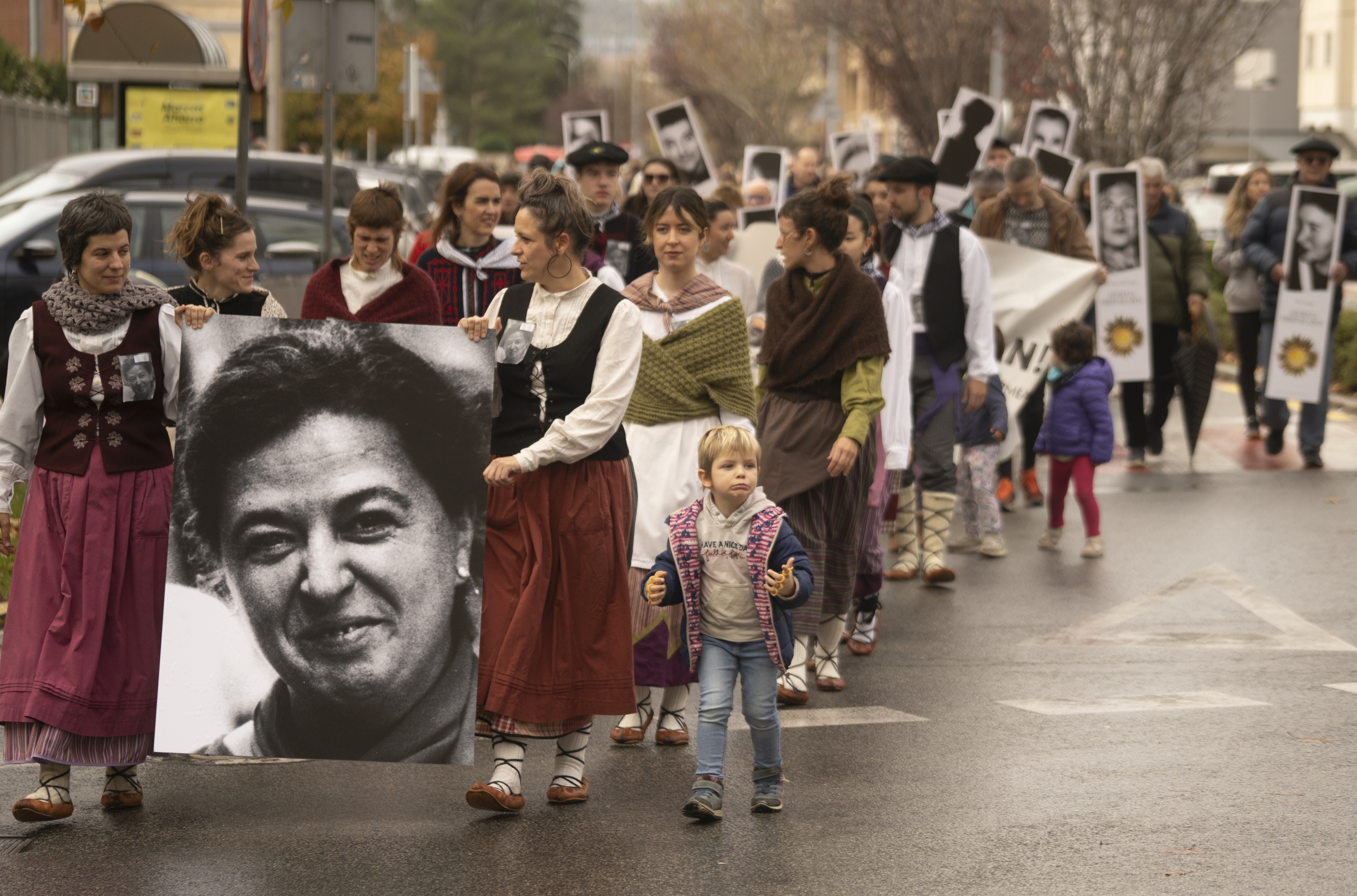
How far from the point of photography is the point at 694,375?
6270mm

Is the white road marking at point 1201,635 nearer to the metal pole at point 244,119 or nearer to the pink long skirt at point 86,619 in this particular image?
the pink long skirt at point 86,619

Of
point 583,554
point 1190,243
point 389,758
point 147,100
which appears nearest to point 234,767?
point 389,758

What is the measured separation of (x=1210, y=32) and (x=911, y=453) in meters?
14.8

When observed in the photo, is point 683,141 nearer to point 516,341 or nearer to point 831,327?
point 831,327

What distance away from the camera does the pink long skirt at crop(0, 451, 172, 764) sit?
5234 mm

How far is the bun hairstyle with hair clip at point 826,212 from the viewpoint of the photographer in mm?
6801

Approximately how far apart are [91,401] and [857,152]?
12467 mm

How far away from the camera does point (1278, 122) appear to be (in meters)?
69.4

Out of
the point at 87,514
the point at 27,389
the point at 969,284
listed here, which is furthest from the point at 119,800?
the point at 969,284

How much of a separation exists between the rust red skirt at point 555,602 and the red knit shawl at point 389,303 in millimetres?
1251

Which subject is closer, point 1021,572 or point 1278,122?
point 1021,572

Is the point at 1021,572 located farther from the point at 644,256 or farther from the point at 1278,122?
the point at 1278,122

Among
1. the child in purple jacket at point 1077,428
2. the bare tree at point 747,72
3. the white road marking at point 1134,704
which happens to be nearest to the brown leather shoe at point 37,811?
the white road marking at point 1134,704

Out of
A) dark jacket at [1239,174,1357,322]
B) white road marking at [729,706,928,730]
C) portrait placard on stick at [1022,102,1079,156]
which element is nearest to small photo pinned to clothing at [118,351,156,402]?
white road marking at [729,706,928,730]
